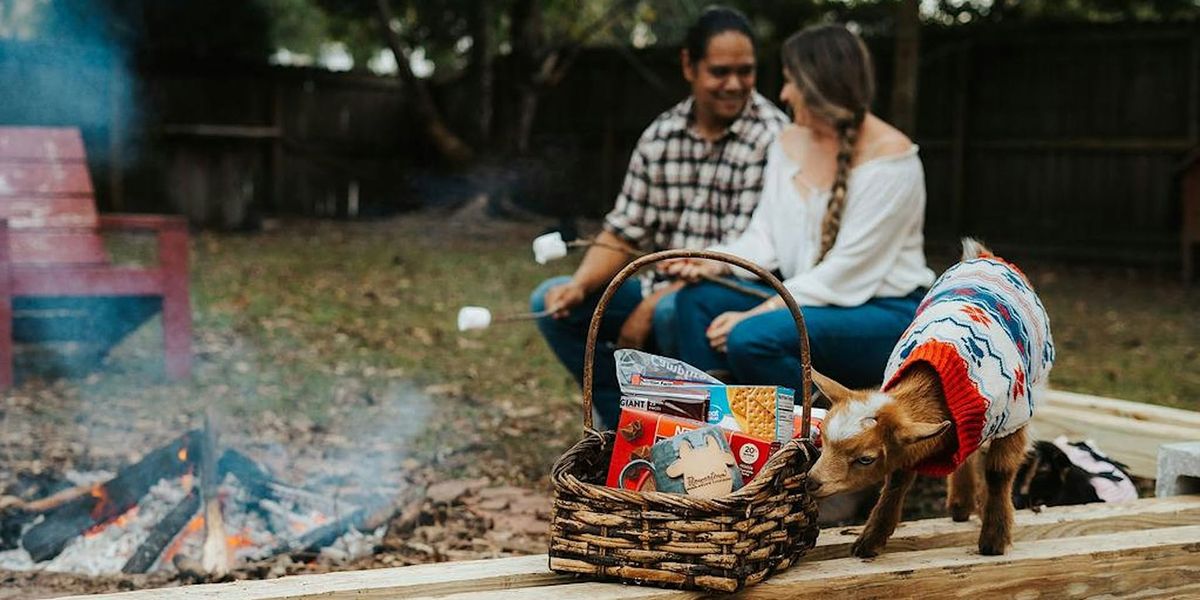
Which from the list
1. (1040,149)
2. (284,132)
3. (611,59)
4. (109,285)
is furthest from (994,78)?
(109,285)

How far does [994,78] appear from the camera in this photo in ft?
42.7

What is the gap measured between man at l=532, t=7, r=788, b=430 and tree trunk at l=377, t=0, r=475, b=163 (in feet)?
35.8

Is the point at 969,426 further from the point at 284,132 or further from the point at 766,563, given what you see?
the point at 284,132

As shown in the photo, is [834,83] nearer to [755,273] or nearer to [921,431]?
[755,273]

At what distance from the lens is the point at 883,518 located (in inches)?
97.9

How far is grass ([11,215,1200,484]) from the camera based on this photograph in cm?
527

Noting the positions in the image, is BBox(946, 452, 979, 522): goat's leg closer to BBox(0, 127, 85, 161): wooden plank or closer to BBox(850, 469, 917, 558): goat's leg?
BBox(850, 469, 917, 558): goat's leg

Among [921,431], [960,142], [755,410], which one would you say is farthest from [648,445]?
[960,142]

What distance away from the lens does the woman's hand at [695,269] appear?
3562 mm

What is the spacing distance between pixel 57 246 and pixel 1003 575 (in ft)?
16.4

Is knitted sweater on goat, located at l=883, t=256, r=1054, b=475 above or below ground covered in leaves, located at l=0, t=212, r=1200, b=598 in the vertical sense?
above

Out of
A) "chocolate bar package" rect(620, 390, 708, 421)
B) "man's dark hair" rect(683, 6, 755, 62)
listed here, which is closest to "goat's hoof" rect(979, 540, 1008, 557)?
"chocolate bar package" rect(620, 390, 708, 421)

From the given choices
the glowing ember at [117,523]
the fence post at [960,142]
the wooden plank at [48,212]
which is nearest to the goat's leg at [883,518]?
the glowing ember at [117,523]

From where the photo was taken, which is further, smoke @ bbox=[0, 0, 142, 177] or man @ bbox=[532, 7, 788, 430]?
smoke @ bbox=[0, 0, 142, 177]
